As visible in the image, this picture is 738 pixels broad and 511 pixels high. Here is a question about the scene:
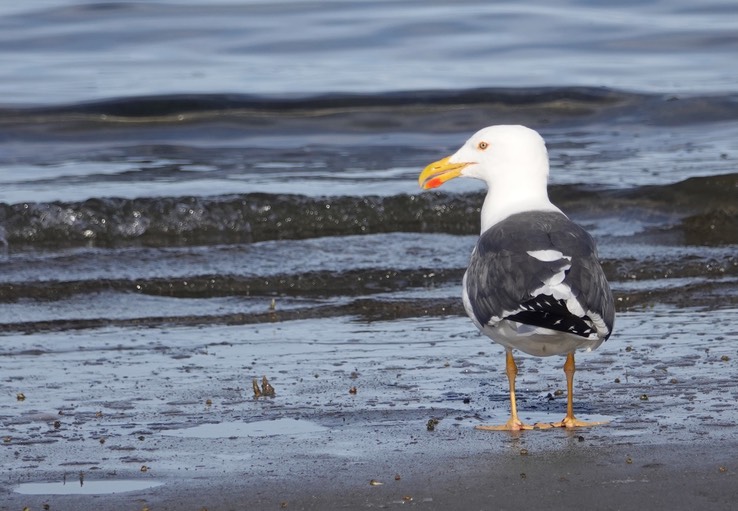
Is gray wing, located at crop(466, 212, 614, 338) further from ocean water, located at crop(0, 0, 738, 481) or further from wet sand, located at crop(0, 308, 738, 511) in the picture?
ocean water, located at crop(0, 0, 738, 481)

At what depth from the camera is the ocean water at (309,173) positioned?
7344mm

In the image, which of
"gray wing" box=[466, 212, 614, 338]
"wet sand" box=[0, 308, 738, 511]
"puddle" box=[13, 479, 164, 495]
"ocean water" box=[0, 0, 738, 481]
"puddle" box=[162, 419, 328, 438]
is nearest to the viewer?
"wet sand" box=[0, 308, 738, 511]

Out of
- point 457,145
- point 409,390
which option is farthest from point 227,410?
point 457,145

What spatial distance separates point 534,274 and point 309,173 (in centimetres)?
838

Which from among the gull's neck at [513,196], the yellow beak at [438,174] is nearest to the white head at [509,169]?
the gull's neck at [513,196]

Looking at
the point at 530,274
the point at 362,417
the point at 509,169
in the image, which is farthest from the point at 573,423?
the point at 509,169

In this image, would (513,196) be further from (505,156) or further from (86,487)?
(86,487)

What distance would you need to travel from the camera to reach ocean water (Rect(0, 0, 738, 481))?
734 cm

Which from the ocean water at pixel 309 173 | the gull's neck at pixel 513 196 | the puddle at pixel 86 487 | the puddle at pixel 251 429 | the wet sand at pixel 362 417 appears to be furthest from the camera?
the ocean water at pixel 309 173

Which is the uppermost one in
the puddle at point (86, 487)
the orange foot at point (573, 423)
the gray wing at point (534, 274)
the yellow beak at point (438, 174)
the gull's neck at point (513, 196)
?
the yellow beak at point (438, 174)

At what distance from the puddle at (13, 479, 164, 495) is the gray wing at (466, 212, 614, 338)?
1467 millimetres

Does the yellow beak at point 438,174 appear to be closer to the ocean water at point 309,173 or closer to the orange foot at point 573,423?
the ocean water at point 309,173

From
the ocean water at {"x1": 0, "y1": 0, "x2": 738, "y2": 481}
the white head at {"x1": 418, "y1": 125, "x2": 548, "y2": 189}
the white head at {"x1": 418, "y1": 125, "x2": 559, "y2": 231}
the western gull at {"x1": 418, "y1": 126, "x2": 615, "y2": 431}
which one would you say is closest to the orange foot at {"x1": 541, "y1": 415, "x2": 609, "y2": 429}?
the western gull at {"x1": 418, "y1": 126, "x2": 615, "y2": 431}

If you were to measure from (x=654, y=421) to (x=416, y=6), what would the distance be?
17495mm
